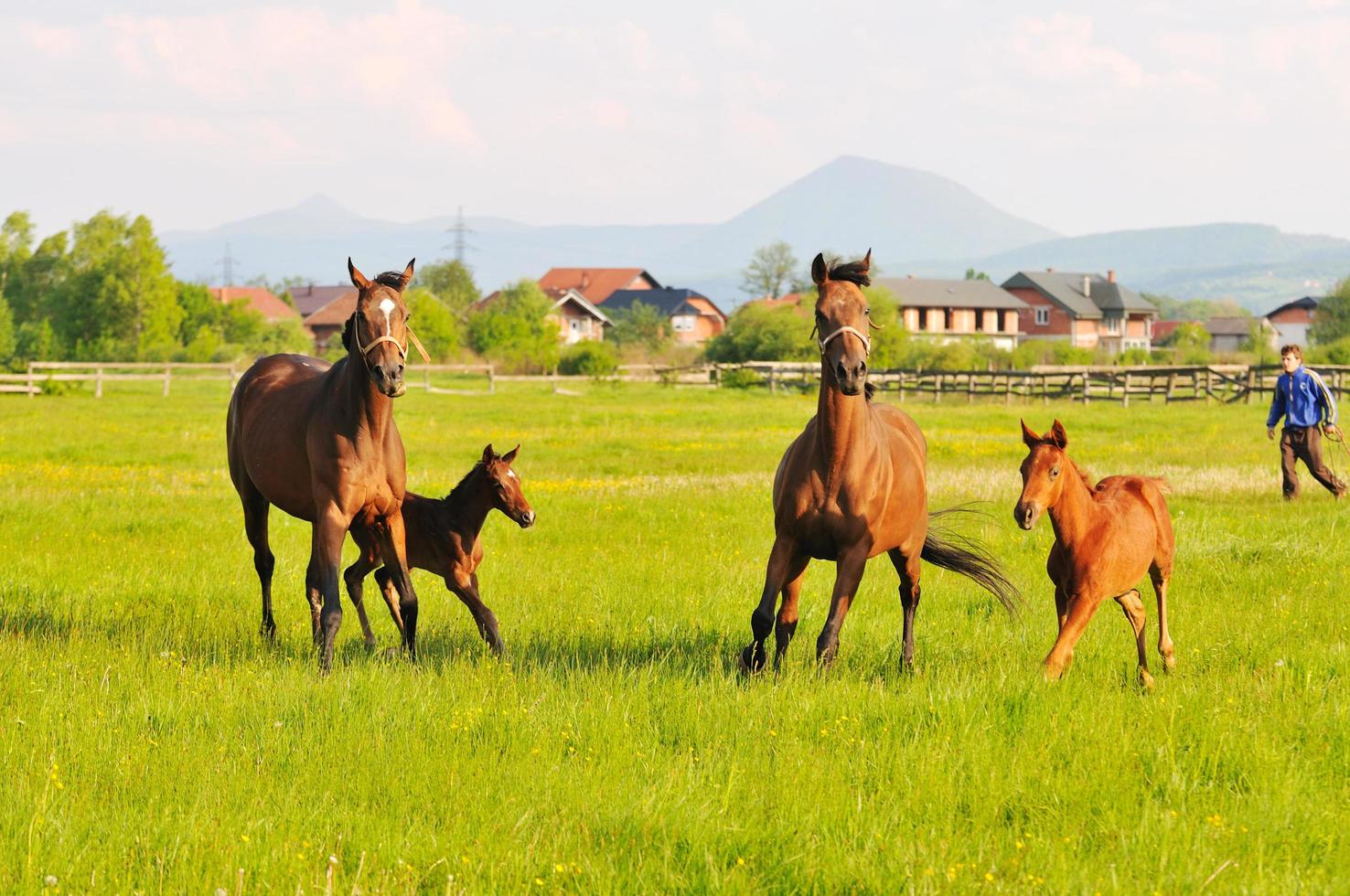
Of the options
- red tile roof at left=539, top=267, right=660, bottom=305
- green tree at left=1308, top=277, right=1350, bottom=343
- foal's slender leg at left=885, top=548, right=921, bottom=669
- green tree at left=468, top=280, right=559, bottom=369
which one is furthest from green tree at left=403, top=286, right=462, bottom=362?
red tile roof at left=539, top=267, right=660, bottom=305

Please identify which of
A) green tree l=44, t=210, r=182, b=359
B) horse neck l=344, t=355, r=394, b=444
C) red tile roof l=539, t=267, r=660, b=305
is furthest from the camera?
red tile roof l=539, t=267, r=660, b=305

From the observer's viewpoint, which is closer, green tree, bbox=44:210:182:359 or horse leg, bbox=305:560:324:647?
horse leg, bbox=305:560:324:647

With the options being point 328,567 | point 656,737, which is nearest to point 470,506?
point 328,567

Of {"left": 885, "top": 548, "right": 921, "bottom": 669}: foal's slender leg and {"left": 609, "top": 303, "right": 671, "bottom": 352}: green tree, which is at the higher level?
{"left": 609, "top": 303, "right": 671, "bottom": 352}: green tree

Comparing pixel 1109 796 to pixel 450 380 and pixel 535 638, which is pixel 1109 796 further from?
pixel 450 380

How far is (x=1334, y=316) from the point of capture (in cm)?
9675

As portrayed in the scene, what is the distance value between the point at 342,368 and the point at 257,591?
9.82ft

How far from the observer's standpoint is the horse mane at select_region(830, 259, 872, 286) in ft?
24.4

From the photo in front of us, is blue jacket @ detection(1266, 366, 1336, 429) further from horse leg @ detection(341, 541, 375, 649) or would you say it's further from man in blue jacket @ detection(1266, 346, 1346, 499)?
horse leg @ detection(341, 541, 375, 649)

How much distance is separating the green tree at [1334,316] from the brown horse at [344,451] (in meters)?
98.6

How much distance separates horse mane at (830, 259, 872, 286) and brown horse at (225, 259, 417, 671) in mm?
2667

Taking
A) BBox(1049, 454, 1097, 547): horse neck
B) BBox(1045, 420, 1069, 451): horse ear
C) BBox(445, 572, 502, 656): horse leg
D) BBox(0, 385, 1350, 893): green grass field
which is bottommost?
BBox(0, 385, 1350, 893): green grass field

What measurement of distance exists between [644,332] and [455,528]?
101 metres

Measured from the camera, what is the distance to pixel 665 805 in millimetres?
5219
